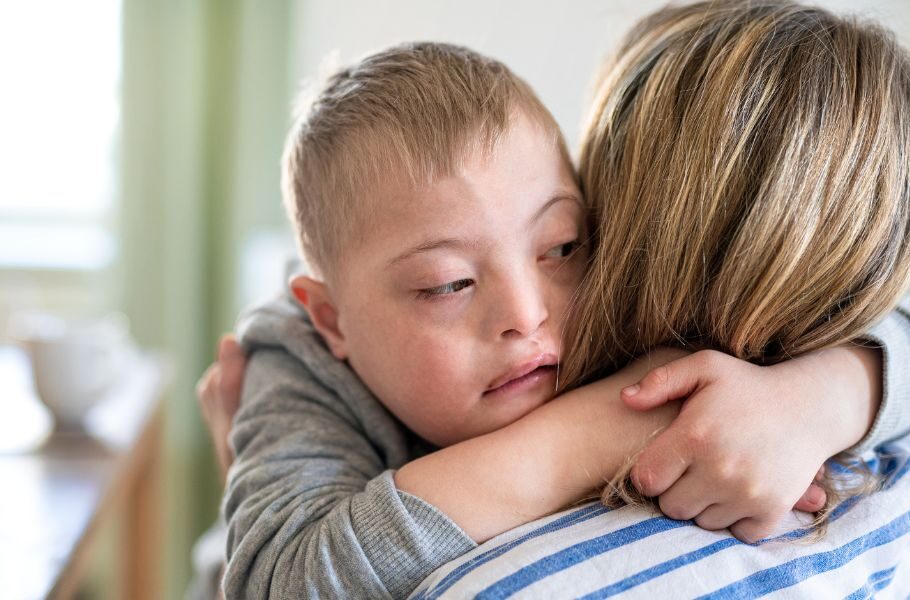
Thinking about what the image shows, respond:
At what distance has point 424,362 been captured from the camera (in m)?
0.81

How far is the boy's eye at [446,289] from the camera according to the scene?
2.62ft

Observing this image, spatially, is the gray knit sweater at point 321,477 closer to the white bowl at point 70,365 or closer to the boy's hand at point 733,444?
the boy's hand at point 733,444

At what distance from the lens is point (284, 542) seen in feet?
2.40

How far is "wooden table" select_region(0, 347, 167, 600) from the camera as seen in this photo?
0.96 m

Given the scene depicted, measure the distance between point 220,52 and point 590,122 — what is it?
1.83m

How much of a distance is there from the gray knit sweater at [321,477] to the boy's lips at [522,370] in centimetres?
13

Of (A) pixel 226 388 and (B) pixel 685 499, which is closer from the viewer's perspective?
(B) pixel 685 499

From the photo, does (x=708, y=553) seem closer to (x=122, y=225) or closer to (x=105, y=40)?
(x=122, y=225)

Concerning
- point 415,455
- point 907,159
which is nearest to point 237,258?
point 415,455

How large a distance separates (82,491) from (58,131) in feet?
6.11

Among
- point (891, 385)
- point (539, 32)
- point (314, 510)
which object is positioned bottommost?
point (314, 510)

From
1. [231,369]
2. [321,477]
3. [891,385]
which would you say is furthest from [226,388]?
[891,385]

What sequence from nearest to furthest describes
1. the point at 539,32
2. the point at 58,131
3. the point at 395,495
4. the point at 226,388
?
the point at 395,495, the point at 226,388, the point at 539,32, the point at 58,131

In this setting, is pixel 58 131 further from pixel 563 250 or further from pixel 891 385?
pixel 891 385
